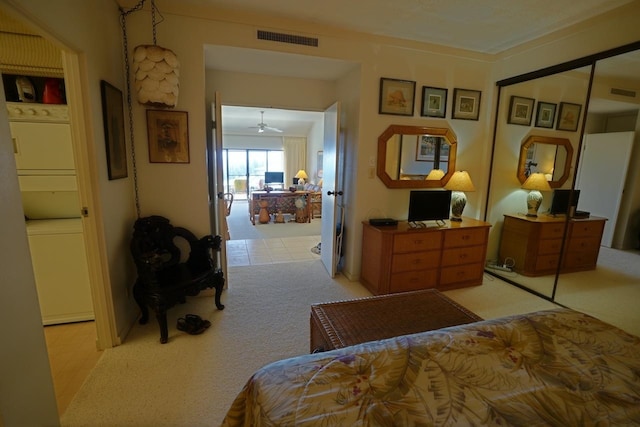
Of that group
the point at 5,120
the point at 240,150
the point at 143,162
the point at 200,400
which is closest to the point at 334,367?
the point at 200,400

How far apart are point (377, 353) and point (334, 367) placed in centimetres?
18

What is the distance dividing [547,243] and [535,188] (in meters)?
0.61

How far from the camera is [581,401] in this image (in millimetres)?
891

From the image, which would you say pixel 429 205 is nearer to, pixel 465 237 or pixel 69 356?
pixel 465 237

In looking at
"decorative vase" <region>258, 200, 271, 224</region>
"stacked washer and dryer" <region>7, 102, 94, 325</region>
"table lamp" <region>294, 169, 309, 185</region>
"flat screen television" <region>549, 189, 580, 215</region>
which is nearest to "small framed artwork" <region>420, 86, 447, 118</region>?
"flat screen television" <region>549, 189, 580, 215</region>

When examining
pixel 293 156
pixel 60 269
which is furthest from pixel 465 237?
pixel 293 156

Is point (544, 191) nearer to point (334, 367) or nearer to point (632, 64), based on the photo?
point (632, 64)

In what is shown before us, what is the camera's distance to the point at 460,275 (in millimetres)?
3229

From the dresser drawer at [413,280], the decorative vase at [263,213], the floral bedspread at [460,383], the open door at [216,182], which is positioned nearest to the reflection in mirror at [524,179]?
the dresser drawer at [413,280]

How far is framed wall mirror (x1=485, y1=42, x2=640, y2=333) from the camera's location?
2.48m

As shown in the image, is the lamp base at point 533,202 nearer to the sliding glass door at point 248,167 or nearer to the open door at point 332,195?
the open door at point 332,195

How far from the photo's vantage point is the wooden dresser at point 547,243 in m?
2.79

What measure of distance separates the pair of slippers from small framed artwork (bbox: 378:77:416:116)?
106 inches

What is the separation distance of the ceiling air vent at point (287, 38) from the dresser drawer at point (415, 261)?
2262mm
